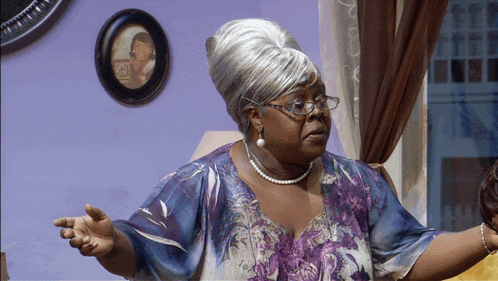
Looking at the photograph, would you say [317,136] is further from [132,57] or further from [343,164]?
[132,57]

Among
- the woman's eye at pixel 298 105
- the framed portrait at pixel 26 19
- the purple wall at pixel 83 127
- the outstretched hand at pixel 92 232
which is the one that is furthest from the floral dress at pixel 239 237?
the framed portrait at pixel 26 19

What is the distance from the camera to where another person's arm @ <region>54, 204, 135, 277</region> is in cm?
134

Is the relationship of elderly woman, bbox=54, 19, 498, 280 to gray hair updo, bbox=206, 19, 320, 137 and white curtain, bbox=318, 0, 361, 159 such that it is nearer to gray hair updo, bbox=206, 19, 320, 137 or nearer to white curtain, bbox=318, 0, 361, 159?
gray hair updo, bbox=206, 19, 320, 137

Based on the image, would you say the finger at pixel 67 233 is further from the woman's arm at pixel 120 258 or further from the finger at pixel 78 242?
the woman's arm at pixel 120 258

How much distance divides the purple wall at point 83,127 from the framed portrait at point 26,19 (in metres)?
0.04

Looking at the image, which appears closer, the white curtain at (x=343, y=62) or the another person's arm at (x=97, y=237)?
the another person's arm at (x=97, y=237)

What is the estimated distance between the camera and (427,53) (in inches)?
110

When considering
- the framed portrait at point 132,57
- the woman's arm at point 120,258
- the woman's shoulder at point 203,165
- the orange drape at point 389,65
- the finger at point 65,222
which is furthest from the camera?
the framed portrait at point 132,57

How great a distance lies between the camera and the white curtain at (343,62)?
3.00 metres

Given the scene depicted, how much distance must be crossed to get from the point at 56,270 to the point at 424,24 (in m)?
2.00

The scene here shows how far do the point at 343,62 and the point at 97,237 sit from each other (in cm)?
185

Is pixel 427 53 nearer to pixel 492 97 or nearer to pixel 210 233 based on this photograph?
pixel 492 97

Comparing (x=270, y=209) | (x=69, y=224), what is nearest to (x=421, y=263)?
(x=270, y=209)

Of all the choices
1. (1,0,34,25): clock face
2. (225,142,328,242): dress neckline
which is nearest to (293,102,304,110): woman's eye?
(225,142,328,242): dress neckline
